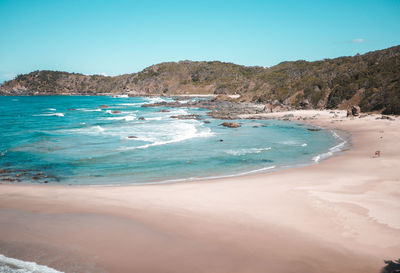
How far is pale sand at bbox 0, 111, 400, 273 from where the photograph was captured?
6965mm

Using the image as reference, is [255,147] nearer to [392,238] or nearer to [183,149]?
[183,149]

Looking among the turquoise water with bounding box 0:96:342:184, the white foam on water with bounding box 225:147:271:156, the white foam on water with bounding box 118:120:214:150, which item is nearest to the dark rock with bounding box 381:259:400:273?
the turquoise water with bounding box 0:96:342:184

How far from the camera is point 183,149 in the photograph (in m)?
24.2

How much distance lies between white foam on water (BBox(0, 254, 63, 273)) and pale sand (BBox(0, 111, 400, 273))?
0.82 ft

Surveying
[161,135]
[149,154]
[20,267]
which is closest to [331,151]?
[149,154]

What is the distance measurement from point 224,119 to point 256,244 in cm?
4128

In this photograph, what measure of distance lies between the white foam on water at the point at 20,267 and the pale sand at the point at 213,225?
0.25 metres

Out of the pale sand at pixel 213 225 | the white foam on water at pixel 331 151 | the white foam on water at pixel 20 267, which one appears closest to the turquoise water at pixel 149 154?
the white foam on water at pixel 331 151

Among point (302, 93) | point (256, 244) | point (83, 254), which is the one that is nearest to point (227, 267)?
point (256, 244)

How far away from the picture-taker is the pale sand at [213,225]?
696cm

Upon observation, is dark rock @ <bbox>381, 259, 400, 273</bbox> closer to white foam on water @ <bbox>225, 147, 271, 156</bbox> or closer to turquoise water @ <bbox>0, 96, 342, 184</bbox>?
turquoise water @ <bbox>0, 96, 342, 184</bbox>

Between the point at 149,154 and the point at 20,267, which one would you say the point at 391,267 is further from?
the point at 149,154

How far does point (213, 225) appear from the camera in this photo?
899 cm

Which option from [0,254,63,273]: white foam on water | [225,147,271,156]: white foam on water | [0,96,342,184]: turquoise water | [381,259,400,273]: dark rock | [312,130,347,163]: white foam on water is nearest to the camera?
[0,254,63,273]: white foam on water
